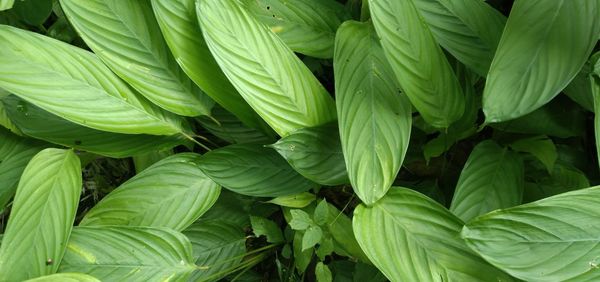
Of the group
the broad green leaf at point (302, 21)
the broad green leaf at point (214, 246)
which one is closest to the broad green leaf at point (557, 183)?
the broad green leaf at point (302, 21)

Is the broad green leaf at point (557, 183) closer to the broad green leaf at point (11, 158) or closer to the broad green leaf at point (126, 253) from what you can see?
the broad green leaf at point (126, 253)

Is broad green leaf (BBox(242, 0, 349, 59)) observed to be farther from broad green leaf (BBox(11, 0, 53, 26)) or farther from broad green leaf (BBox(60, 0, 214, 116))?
broad green leaf (BBox(11, 0, 53, 26))

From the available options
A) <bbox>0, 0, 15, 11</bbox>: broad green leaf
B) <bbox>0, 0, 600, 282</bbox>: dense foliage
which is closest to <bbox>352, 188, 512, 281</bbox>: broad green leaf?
<bbox>0, 0, 600, 282</bbox>: dense foliage

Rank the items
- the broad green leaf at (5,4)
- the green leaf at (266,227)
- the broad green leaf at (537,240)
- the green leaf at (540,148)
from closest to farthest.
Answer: the broad green leaf at (537,240)
the broad green leaf at (5,4)
the green leaf at (540,148)
the green leaf at (266,227)

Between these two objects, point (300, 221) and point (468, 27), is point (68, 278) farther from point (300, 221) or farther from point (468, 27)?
point (468, 27)

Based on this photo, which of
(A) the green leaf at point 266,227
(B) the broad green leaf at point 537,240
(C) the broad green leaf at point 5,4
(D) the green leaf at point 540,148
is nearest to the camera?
(B) the broad green leaf at point 537,240

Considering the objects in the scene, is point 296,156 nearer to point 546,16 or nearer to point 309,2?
point 309,2
